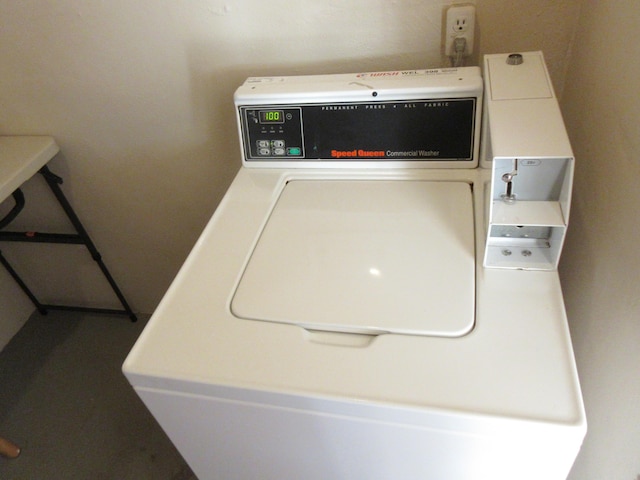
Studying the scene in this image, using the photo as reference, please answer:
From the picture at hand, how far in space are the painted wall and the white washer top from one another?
4.2 inches

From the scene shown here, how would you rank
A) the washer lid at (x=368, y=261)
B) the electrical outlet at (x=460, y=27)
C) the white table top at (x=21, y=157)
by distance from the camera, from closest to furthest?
1. the washer lid at (x=368, y=261)
2. the electrical outlet at (x=460, y=27)
3. the white table top at (x=21, y=157)

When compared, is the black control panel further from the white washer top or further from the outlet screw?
the white washer top

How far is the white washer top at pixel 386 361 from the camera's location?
0.59 m

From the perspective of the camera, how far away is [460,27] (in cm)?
101

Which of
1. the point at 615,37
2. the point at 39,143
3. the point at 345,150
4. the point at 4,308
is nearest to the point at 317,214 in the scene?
the point at 345,150

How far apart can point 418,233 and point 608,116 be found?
353 mm

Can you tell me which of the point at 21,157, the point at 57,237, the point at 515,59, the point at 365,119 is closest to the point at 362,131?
the point at 365,119

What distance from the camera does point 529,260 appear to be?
0.75 meters

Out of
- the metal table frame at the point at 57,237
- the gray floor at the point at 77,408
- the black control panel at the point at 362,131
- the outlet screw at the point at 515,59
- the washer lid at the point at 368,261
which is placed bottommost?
the gray floor at the point at 77,408

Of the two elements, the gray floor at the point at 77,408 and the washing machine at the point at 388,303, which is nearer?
the washing machine at the point at 388,303

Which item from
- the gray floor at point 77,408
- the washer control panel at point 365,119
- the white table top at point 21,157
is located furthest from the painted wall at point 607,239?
the white table top at point 21,157

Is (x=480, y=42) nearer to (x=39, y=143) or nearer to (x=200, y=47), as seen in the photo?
(x=200, y=47)

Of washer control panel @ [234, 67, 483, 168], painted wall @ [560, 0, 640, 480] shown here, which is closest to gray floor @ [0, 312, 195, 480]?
washer control panel @ [234, 67, 483, 168]

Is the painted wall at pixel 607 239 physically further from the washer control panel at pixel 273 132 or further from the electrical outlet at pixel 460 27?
the washer control panel at pixel 273 132
